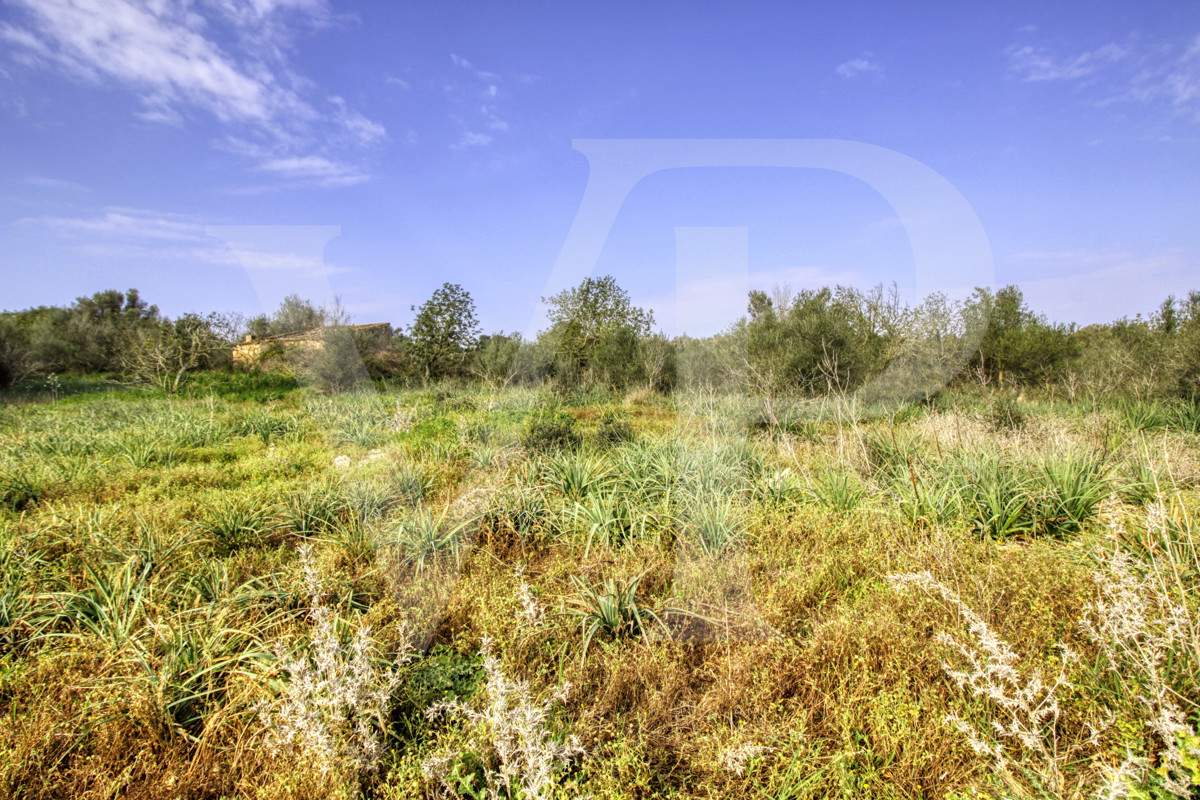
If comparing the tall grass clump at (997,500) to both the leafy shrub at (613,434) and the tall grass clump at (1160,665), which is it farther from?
the leafy shrub at (613,434)

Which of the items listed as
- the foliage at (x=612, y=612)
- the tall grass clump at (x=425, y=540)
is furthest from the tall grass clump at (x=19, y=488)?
the foliage at (x=612, y=612)

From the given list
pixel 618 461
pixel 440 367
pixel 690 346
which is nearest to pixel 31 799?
pixel 618 461

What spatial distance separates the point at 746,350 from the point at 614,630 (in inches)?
603

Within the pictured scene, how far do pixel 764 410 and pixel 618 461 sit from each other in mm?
7200

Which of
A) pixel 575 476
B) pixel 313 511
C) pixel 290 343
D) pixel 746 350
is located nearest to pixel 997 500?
pixel 575 476

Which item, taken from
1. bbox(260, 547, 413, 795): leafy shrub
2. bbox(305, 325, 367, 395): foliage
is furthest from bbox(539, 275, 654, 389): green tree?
bbox(260, 547, 413, 795): leafy shrub

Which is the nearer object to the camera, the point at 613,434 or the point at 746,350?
the point at 613,434

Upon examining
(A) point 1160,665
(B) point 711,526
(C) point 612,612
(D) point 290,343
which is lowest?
(C) point 612,612

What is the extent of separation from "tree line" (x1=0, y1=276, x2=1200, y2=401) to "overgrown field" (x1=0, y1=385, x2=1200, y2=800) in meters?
8.39

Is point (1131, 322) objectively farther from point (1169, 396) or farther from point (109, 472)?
point (109, 472)

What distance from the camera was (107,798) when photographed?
212 cm

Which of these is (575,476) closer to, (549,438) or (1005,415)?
(549,438)

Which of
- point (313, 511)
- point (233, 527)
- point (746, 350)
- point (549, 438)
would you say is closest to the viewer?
point (233, 527)

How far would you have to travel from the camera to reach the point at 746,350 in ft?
57.4
